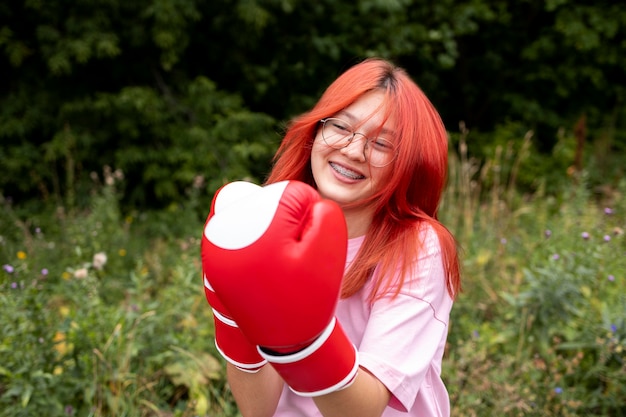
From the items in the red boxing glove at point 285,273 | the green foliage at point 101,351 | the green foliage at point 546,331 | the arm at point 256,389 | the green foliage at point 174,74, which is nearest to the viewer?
the red boxing glove at point 285,273

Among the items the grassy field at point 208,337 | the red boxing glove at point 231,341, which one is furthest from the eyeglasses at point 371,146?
the grassy field at point 208,337

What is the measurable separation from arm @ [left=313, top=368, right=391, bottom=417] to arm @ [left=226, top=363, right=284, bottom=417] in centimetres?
23

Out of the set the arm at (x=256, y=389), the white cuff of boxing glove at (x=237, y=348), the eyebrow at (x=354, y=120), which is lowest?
the arm at (x=256, y=389)

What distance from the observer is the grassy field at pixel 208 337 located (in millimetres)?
2002

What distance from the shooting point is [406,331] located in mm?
1055

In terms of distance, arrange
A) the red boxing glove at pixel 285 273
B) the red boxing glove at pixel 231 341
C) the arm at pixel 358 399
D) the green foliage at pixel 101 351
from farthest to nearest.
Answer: the green foliage at pixel 101 351 < the red boxing glove at pixel 231 341 < the arm at pixel 358 399 < the red boxing glove at pixel 285 273

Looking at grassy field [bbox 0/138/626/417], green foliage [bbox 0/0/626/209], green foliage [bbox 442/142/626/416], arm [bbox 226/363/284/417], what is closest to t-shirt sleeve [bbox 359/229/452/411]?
arm [bbox 226/363/284/417]

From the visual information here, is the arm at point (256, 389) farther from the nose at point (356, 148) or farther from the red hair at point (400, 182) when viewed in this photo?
the nose at point (356, 148)

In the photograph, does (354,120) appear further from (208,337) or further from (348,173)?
(208,337)

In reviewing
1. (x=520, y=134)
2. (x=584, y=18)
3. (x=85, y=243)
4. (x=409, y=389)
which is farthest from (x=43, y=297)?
(x=584, y=18)

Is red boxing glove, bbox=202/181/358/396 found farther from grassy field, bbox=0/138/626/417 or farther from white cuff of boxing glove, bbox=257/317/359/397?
grassy field, bbox=0/138/626/417

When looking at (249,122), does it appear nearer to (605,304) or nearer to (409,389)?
(605,304)

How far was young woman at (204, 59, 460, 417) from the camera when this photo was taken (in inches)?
42.6

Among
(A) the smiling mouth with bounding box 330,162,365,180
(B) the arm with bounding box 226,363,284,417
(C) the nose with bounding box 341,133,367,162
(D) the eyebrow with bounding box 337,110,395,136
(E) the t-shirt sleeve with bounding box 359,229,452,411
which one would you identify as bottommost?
(B) the arm with bounding box 226,363,284,417
